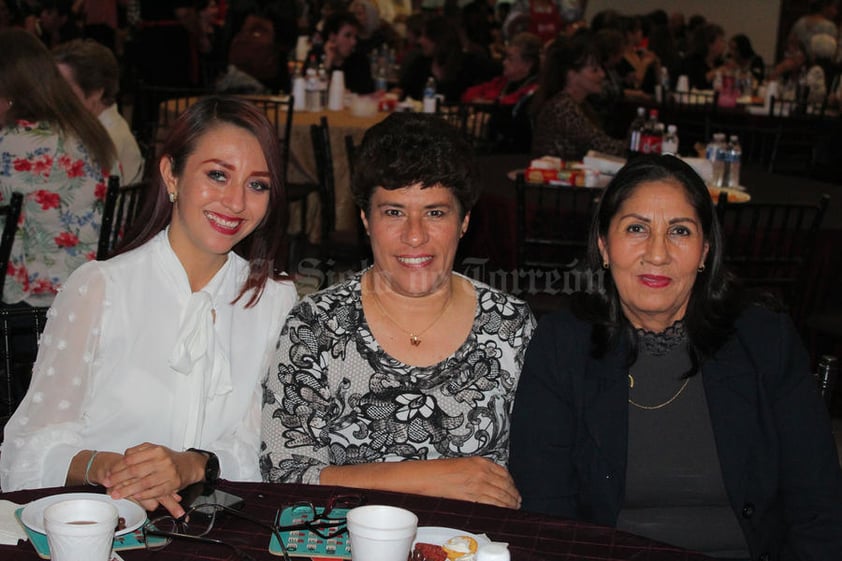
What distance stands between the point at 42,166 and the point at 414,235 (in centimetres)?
202

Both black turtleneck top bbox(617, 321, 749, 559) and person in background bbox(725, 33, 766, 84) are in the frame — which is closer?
black turtleneck top bbox(617, 321, 749, 559)

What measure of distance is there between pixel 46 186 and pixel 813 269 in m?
2.91

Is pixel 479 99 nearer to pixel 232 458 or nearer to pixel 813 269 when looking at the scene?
pixel 813 269

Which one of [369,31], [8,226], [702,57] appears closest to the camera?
[8,226]

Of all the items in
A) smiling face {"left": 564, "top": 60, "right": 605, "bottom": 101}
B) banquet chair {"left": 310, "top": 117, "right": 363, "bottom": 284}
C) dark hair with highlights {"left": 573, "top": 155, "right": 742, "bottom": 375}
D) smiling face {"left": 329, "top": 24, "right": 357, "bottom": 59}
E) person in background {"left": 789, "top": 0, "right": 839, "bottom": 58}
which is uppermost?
person in background {"left": 789, "top": 0, "right": 839, "bottom": 58}

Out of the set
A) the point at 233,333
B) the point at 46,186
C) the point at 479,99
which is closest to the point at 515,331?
the point at 233,333

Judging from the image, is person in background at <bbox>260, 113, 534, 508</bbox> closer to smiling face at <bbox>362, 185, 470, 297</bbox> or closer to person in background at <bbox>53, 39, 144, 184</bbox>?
smiling face at <bbox>362, 185, 470, 297</bbox>

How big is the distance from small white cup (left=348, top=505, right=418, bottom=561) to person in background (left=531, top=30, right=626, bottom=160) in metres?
4.38

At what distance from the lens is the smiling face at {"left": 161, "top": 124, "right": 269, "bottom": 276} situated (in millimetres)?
2109

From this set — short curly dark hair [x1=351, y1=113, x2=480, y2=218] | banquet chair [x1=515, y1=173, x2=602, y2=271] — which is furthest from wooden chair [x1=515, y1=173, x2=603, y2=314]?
short curly dark hair [x1=351, y1=113, x2=480, y2=218]

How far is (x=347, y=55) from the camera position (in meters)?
8.54

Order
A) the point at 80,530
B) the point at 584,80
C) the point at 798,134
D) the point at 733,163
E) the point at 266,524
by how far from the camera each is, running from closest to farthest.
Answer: the point at 80,530
the point at 266,524
the point at 733,163
the point at 584,80
the point at 798,134

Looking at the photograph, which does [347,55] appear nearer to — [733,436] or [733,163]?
[733,163]

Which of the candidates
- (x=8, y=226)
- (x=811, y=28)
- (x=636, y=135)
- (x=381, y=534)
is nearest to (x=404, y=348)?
(x=381, y=534)
